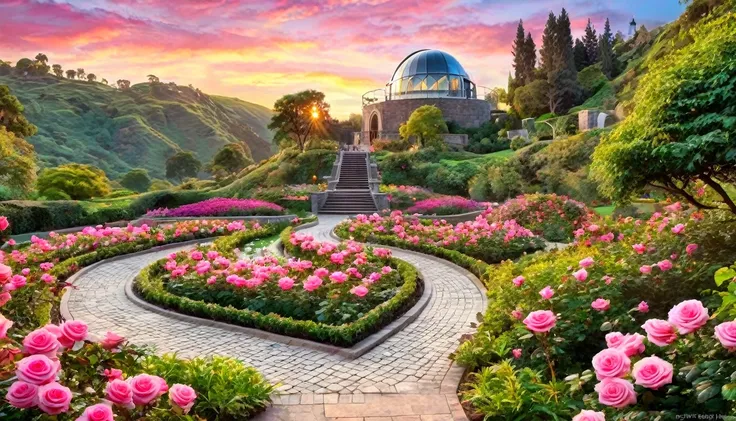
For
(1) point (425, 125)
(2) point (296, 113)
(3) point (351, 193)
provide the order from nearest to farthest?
(3) point (351, 193), (1) point (425, 125), (2) point (296, 113)

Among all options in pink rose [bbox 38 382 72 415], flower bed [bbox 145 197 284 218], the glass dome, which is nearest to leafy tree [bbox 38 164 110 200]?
flower bed [bbox 145 197 284 218]

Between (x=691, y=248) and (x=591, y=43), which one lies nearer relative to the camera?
(x=691, y=248)

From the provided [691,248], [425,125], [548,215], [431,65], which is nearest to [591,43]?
[431,65]

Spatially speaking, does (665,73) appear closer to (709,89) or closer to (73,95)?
(709,89)

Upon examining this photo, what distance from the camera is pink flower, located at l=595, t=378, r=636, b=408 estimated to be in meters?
2.71

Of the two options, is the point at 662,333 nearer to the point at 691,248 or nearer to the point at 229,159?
the point at 691,248

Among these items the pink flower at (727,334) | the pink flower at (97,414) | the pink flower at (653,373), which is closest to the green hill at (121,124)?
the pink flower at (97,414)

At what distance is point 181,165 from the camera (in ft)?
251

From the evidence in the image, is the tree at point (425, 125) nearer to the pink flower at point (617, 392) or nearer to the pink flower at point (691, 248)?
the pink flower at point (691, 248)

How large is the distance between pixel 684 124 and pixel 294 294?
5795 millimetres

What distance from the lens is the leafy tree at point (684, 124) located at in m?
4.86

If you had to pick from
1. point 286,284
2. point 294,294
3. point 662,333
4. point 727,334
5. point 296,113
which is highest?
point 296,113

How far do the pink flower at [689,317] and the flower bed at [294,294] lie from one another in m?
4.10

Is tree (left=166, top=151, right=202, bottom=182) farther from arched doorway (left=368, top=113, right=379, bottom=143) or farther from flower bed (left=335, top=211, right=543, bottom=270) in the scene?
flower bed (left=335, top=211, right=543, bottom=270)
